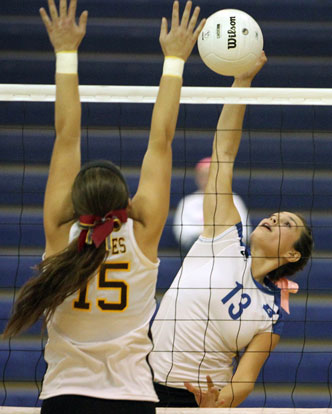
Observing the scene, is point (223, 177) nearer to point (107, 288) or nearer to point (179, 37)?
point (179, 37)

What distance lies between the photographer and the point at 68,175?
6.35 ft

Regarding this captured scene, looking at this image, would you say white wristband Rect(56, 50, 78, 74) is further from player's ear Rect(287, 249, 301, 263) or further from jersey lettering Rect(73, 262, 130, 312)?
player's ear Rect(287, 249, 301, 263)

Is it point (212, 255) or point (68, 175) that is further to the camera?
point (212, 255)

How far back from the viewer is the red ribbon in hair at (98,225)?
1.84 m

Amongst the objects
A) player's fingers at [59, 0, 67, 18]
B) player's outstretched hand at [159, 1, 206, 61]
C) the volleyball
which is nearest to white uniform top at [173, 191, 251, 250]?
the volleyball

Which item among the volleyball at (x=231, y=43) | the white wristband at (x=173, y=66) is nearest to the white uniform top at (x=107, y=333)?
the white wristband at (x=173, y=66)

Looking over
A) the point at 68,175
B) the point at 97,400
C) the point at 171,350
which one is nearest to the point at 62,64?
the point at 68,175

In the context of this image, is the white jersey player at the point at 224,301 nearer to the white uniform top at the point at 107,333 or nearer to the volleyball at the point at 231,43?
the volleyball at the point at 231,43

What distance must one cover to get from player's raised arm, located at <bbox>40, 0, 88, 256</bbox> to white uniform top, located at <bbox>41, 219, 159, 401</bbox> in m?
0.15

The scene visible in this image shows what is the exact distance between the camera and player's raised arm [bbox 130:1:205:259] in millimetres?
1909

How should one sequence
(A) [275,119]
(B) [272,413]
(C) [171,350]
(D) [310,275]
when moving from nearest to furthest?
1. (B) [272,413]
2. (C) [171,350]
3. (D) [310,275]
4. (A) [275,119]

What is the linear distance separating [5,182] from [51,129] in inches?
17.3

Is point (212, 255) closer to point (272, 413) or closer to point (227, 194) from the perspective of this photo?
point (227, 194)

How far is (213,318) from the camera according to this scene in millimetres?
2924
